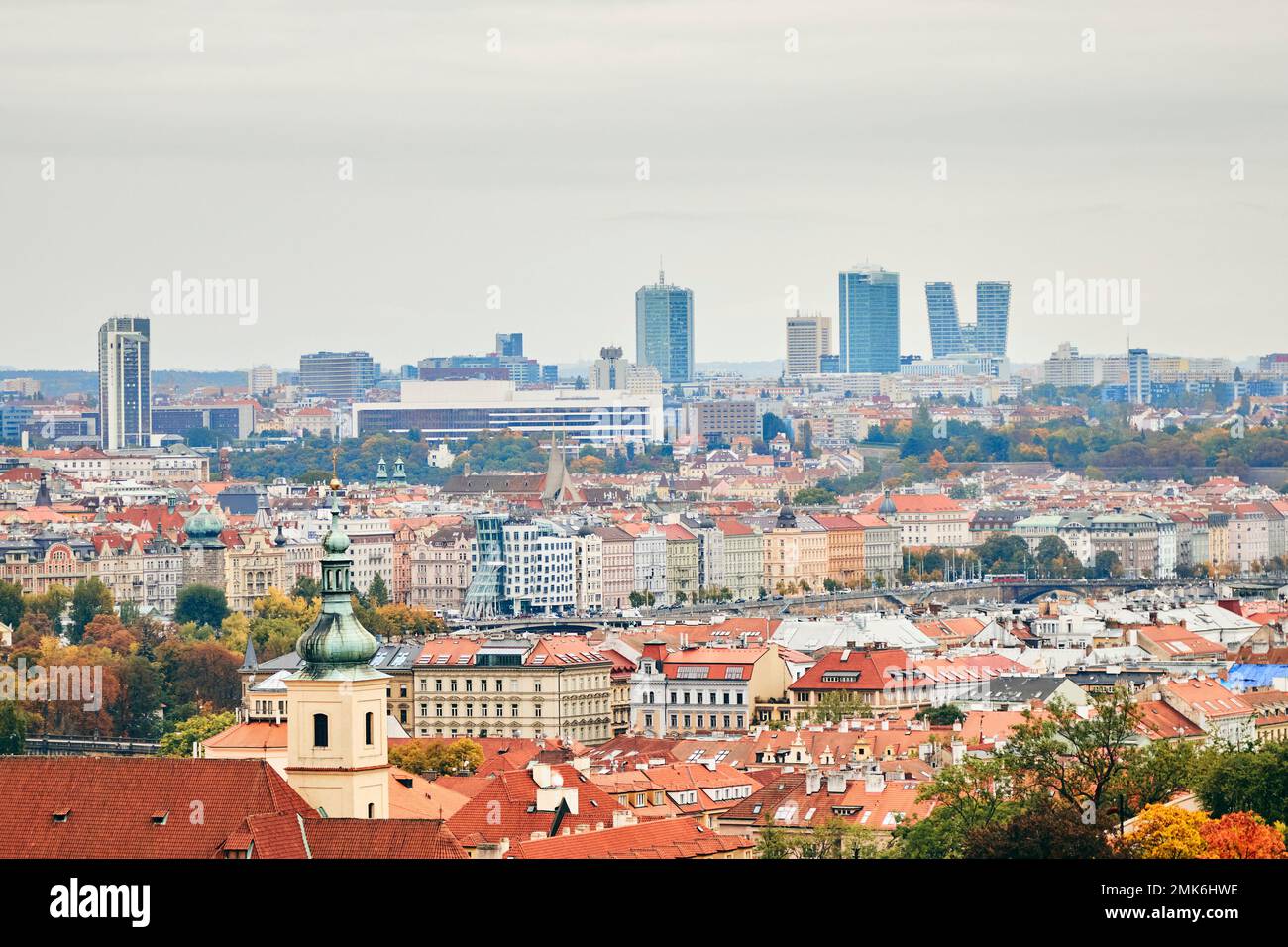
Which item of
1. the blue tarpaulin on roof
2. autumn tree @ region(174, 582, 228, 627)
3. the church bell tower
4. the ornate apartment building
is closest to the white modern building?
autumn tree @ region(174, 582, 228, 627)

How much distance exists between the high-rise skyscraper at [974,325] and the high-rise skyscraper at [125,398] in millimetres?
61472

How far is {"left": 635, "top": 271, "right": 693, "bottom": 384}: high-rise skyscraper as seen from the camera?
177 meters

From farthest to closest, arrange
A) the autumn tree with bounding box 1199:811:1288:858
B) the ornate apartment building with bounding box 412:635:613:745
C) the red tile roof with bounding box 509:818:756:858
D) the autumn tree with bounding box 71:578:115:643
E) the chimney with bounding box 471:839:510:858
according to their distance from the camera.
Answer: the autumn tree with bounding box 71:578:115:643 → the ornate apartment building with bounding box 412:635:613:745 → the chimney with bounding box 471:839:510:858 → the red tile roof with bounding box 509:818:756:858 → the autumn tree with bounding box 1199:811:1288:858

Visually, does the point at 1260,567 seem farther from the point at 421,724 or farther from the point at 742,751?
the point at 742,751

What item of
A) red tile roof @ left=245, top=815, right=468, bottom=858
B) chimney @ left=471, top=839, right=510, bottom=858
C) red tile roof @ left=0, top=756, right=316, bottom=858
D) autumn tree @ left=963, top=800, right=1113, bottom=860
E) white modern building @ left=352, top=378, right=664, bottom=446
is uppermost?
white modern building @ left=352, top=378, right=664, bottom=446

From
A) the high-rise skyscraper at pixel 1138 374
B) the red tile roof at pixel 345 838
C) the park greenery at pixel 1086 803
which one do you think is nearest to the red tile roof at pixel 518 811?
the park greenery at pixel 1086 803

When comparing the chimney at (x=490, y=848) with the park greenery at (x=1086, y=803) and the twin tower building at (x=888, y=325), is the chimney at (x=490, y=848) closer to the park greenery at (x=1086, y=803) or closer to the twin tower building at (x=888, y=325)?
the park greenery at (x=1086, y=803)

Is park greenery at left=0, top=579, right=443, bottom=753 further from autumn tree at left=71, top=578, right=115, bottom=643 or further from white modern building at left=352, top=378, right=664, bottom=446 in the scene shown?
white modern building at left=352, top=378, right=664, bottom=446

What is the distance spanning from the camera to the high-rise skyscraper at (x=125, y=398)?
130 m

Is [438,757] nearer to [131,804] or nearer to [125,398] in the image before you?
[131,804]

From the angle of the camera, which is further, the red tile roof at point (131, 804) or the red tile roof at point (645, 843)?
the red tile roof at point (645, 843)

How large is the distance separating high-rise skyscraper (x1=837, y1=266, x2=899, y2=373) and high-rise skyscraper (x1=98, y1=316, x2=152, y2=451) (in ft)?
212
